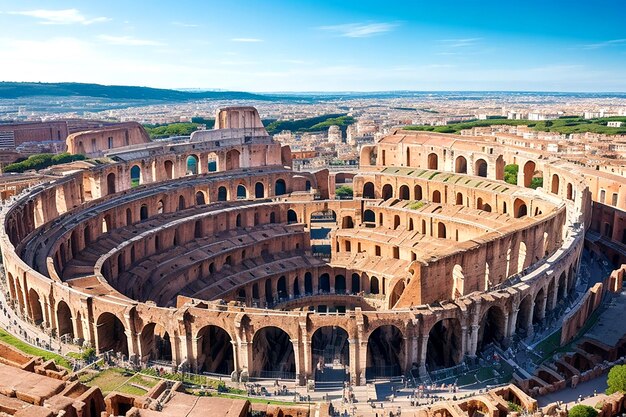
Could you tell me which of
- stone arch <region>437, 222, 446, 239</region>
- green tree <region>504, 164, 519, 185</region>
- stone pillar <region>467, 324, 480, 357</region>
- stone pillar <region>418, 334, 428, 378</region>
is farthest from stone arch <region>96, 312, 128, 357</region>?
green tree <region>504, 164, 519, 185</region>

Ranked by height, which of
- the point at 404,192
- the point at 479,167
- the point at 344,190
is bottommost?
the point at 344,190

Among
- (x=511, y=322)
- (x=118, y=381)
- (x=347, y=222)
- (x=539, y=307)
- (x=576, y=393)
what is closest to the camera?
(x=118, y=381)

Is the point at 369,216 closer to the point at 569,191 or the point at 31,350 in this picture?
the point at 569,191

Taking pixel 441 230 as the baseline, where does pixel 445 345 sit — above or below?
below

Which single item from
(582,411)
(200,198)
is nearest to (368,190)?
(200,198)

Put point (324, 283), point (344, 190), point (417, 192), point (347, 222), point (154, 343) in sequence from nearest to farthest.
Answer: point (154, 343) < point (324, 283) < point (347, 222) < point (417, 192) < point (344, 190)

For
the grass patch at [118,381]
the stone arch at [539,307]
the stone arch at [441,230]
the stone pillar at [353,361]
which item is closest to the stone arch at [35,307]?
the grass patch at [118,381]

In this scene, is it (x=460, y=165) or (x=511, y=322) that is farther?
(x=460, y=165)

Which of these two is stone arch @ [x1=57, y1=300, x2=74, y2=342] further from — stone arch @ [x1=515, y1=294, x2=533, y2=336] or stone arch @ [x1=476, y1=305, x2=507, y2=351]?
stone arch @ [x1=515, y1=294, x2=533, y2=336]
